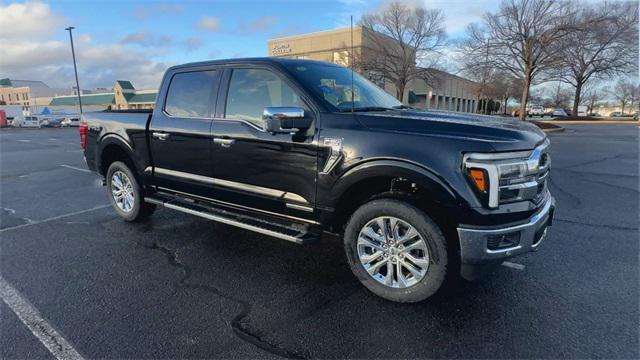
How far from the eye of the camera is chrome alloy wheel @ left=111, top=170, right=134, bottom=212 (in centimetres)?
517

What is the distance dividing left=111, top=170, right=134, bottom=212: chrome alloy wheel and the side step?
25.6 inches

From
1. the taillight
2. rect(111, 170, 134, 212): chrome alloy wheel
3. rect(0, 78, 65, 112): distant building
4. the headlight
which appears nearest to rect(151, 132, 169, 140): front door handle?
rect(111, 170, 134, 212): chrome alloy wheel

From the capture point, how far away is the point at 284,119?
10.0 ft

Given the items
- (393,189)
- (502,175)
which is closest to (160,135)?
(393,189)

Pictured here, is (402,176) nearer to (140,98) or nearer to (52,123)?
(52,123)

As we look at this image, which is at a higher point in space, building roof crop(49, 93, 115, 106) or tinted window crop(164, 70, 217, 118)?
building roof crop(49, 93, 115, 106)

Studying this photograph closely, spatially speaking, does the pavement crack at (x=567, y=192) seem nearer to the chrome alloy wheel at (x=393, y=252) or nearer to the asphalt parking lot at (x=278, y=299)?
the asphalt parking lot at (x=278, y=299)

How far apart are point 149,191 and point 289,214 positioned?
7.49 feet

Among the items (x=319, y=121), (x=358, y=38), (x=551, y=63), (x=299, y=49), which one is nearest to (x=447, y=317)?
(x=319, y=121)

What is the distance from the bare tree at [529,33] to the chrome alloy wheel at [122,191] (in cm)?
2796

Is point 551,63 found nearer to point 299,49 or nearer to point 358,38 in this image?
point 358,38

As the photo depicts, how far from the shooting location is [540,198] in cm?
303

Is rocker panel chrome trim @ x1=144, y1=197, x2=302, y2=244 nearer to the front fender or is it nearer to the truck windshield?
the front fender

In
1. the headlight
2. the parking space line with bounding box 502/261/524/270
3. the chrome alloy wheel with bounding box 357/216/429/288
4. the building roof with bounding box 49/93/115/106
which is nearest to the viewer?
the headlight
